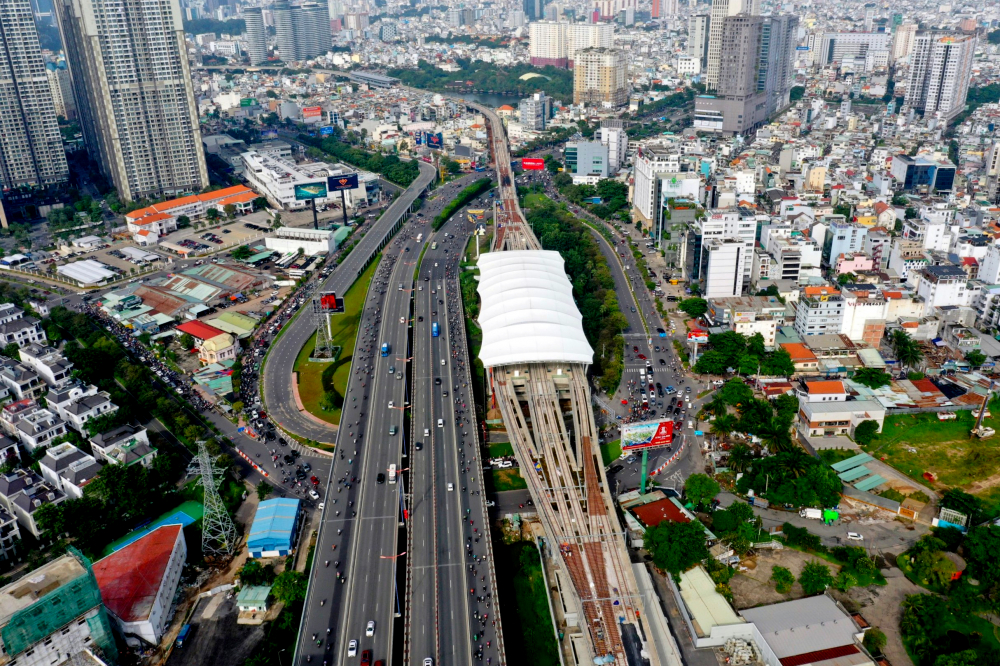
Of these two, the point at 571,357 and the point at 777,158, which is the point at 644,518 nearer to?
the point at 571,357

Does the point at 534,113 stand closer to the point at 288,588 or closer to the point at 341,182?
the point at 341,182

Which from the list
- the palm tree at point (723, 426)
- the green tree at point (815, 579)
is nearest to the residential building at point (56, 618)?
the green tree at point (815, 579)

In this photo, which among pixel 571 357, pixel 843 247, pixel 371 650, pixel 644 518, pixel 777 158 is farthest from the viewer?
pixel 777 158

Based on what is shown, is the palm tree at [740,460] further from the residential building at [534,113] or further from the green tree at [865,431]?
→ the residential building at [534,113]

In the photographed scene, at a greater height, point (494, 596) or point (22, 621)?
point (22, 621)

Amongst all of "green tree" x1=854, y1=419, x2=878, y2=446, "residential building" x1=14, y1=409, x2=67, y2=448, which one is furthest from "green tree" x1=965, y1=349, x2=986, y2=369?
"residential building" x1=14, y1=409, x2=67, y2=448

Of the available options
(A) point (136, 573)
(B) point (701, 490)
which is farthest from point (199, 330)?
(B) point (701, 490)

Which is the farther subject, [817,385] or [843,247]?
[843,247]

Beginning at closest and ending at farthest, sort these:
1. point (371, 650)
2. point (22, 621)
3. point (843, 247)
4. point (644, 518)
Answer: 1. point (22, 621)
2. point (371, 650)
3. point (644, 518)
4. point (843, 247)

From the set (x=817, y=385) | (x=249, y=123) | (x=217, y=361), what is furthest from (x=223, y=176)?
(x=817, y=385)
